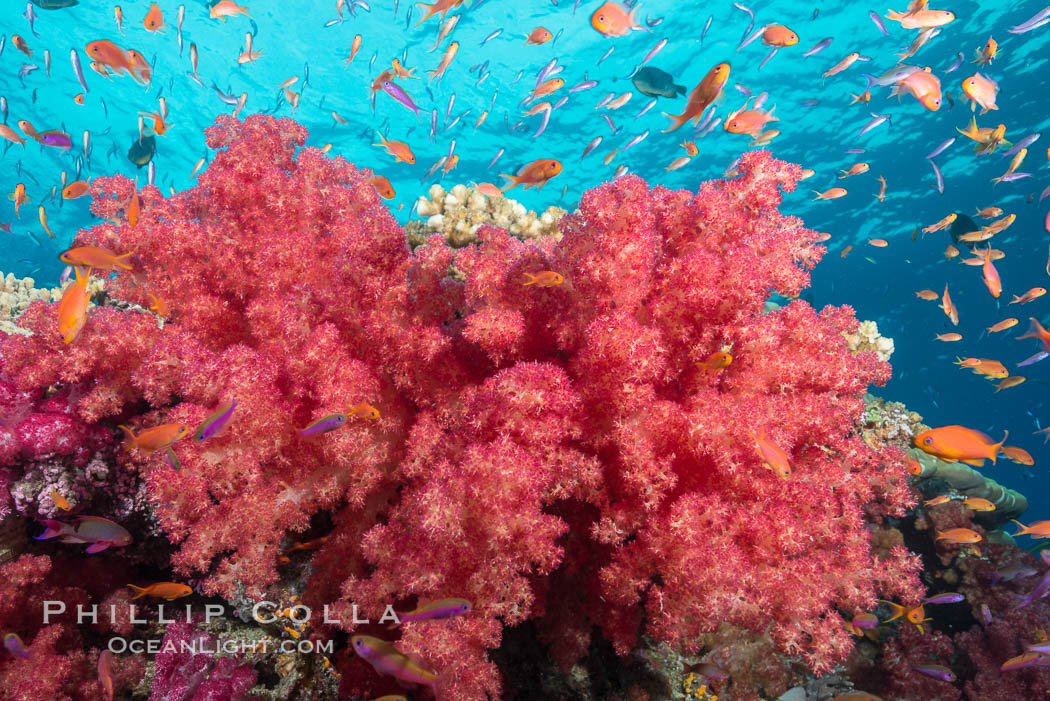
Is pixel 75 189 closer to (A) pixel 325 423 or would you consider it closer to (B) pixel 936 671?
(A) pixel 325 423

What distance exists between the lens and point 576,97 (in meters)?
24.5

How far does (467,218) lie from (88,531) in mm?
4484

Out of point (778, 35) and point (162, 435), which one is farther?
point (778, 35)

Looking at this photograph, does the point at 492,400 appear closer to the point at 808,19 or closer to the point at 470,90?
the point at 808,19

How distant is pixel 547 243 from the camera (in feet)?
10.7

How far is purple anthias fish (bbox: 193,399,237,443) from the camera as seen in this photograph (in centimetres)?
247

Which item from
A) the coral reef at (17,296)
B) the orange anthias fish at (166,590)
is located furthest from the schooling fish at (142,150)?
the orange anthias fish at (166,590)

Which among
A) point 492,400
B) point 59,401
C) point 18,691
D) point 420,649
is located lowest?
point 18,691

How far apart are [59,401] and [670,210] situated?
4.57 meters

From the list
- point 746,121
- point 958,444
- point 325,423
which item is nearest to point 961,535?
point 958,444

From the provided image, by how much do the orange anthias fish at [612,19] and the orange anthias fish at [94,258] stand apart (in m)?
6.12

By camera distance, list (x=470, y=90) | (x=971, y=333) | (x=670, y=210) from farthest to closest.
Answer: (x=971, y=333) → (x=470, y=90) → (x=670, y=210)

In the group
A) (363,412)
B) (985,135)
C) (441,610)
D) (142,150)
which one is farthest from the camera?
(985,135)

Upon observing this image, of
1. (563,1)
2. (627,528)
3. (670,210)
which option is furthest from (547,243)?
(563,1)
